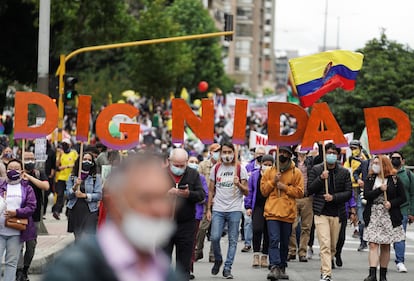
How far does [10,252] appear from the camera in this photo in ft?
37.2

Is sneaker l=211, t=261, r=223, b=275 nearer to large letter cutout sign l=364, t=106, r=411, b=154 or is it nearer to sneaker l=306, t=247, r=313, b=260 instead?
large letter cutout sign l=364, t=106, r=411, b=154

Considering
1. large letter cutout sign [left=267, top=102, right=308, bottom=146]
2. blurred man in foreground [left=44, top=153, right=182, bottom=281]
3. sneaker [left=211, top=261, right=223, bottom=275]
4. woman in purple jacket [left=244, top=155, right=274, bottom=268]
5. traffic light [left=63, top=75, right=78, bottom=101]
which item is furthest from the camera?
traffic light [left=63, top=75, right=78, bottom=101]

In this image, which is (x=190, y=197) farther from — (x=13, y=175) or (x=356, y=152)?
(x=356, y=152)

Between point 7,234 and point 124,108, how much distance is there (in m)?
4.92

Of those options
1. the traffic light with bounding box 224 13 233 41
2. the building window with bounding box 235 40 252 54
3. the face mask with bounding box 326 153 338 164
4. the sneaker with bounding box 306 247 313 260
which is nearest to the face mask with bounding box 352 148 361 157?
the sneaker with bounding box 306 247 313 260

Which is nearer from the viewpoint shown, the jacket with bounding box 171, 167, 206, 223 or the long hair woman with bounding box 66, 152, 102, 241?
the jacket with bounding box 171, 167, 206, 223

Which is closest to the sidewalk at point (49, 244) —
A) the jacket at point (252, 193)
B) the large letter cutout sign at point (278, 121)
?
the jacket at point (252, 193)

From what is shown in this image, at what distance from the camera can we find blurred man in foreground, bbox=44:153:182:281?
3.45 metres

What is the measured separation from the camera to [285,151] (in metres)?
13.5

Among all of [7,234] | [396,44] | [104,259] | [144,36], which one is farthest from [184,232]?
[144,36]

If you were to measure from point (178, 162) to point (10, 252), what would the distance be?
2.03 metres

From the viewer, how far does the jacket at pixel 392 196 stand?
42.9 ft

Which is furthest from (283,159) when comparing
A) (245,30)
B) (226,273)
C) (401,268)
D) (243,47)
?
(243,47)

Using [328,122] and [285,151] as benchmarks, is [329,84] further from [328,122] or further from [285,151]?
[285,151]
